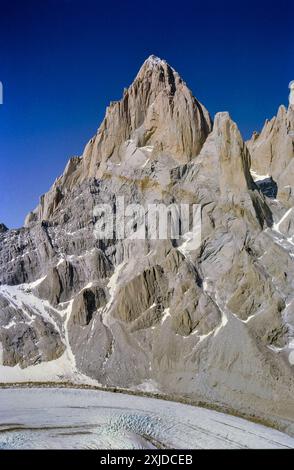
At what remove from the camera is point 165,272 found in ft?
274

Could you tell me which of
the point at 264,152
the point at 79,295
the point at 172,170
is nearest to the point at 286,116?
the point at 264,152

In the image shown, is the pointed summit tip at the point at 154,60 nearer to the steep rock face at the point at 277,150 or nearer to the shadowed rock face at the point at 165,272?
the shadowed rock face at the point at 165,272

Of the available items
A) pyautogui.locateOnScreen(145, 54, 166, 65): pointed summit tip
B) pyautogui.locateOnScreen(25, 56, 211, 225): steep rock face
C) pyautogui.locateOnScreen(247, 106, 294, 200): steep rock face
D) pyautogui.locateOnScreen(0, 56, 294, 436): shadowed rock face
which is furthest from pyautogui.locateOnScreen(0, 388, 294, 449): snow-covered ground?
pyautogui.locateOnScreen(145, 54, 166, 65): pointed summit tip

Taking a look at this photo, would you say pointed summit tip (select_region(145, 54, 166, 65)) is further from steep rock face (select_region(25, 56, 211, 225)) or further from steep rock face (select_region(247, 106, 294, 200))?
steep rock face (select_region(247, 106, 294, 200))

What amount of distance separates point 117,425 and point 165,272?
29772 millimetres

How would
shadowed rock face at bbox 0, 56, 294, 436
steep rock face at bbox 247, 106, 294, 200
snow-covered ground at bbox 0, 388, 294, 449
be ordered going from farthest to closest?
steep rock face at bbox 247, 106, 294, 200 → shadowed rock face at bbox 0, 56, 294, 436 → snow-covered ground at bbox 0, 388, 294, 449

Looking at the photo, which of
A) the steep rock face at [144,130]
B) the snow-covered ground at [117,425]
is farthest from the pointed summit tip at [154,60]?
the snow-covered ground at [117,425]

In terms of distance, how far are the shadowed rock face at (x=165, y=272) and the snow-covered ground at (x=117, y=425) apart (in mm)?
5246

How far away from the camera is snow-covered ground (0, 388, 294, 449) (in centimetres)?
5347

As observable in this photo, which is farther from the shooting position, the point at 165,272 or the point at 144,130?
the point at 144,130

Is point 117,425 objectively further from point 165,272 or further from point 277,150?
point 277,150

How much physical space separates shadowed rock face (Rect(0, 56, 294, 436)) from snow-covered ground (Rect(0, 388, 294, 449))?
525 centimetres

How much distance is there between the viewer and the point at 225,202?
282 feet

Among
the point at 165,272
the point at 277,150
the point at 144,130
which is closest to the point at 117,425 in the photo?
the point at 165,272
